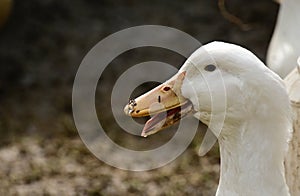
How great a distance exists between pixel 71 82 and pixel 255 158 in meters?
2.48

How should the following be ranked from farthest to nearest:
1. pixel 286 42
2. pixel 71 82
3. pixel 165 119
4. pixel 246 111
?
pixel 71 82 → pixel 286 42 → pixel 165 119 → pixel 246 111

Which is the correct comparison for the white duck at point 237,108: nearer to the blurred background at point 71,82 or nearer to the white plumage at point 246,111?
the white plumage at point 246,111

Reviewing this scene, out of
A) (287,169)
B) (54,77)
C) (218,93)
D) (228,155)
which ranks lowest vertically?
(287,169)

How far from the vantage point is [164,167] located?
3.81 metres

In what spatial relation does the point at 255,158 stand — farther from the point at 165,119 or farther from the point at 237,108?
the point at 165,119

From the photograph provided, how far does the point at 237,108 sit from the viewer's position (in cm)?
210

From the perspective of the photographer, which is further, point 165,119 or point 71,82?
point 71,82

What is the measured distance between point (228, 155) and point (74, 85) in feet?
7.80

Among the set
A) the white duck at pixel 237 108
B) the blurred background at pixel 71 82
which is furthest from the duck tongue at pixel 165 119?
the blurred background at pixel 71 82

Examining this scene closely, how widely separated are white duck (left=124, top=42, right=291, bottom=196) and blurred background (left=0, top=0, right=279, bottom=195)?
1.41 metres

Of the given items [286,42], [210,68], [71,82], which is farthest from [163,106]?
[71,82]

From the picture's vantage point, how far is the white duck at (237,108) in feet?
6.79

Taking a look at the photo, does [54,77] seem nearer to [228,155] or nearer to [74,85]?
[74,85]

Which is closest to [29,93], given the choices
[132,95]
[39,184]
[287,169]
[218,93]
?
[132,95]
